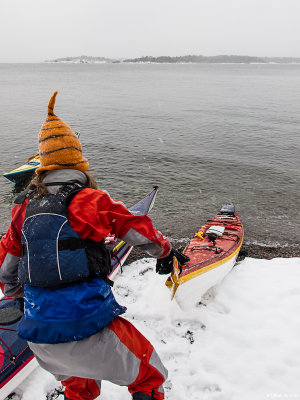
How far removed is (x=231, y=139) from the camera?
73.3 ft

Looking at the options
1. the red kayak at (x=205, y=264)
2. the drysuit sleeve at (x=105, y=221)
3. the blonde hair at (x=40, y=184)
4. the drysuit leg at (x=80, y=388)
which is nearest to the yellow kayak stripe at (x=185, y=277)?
the red kayak at (x=205, y=264)

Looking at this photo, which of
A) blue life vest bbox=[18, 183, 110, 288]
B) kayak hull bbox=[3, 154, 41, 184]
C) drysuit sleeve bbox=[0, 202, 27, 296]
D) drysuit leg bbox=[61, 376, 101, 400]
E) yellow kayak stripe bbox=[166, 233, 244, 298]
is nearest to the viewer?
blue life vest bbox=[18, 183, 110, 288]

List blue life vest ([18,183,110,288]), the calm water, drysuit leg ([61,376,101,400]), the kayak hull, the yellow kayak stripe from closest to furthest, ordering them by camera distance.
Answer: blue life vest ([18,183,110,288])
drysuit leg ([61,376,101,400])
the yellow kayak stripe
the calm water
the kayak hull

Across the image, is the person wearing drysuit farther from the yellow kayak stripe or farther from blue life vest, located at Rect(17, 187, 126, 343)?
the yellow kayak stripe

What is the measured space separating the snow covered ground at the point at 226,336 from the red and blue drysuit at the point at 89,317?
5.04 feet

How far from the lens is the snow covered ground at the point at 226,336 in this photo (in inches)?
137

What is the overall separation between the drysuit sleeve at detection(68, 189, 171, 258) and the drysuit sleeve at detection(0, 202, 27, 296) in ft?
1.79

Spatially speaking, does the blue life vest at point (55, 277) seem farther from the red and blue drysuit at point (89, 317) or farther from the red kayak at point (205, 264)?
the red kayak at point (205, 264)

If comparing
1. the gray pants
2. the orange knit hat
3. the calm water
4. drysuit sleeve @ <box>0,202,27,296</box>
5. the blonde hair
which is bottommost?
the calm water

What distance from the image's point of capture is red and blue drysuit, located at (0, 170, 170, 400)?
202 cm

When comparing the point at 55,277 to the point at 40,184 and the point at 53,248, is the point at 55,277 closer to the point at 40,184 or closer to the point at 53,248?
the point at 53,248

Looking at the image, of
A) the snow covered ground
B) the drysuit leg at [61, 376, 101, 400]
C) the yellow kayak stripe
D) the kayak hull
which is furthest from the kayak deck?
the kayak hull

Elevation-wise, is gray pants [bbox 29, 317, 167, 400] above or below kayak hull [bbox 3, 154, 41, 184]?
above

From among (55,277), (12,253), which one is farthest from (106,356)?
(12,253)
